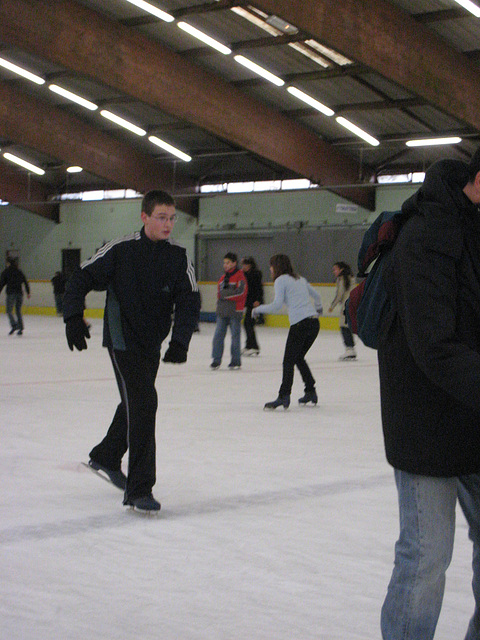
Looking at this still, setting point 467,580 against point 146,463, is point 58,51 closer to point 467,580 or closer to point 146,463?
point 146,463

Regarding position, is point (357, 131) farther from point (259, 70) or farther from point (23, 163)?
point (23, 163)

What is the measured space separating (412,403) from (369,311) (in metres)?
0.27

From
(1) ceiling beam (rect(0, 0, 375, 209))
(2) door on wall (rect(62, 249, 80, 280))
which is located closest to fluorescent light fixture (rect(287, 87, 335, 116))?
(1) ceiling beam (rect(0, 0, 375, 209))

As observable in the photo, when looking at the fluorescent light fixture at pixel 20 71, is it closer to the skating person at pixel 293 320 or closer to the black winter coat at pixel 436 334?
the skating person at pixel 293 320

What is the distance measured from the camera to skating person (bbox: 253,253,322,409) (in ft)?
27.3

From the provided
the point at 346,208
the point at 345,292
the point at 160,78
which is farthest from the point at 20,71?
the point at 345,292

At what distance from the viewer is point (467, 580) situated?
3.52m

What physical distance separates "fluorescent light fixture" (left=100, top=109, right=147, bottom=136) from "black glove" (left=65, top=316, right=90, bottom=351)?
20.4 meters

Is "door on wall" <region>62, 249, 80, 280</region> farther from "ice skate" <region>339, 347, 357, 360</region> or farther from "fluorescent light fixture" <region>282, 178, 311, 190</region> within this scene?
"ice skate" <region>339, 347, 357, 360</region>

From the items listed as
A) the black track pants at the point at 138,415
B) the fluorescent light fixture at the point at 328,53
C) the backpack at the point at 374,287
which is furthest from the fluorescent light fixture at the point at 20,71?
the backpack at the point at 374,287

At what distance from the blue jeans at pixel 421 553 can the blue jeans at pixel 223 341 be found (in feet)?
32.2

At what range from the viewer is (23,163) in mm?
29750

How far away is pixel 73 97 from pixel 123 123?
1941mm

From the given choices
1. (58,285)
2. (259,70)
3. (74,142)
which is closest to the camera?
(259,70)
